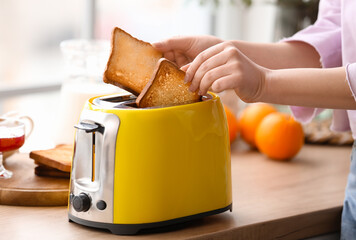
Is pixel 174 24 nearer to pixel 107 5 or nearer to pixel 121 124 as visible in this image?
pixel 107 5

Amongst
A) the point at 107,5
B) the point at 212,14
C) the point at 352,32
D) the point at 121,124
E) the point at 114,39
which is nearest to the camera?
the point at 121,124

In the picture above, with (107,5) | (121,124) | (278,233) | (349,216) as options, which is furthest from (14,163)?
(107,5)

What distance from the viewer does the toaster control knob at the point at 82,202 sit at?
97 centimetres

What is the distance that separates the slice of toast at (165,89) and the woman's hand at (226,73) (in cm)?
2

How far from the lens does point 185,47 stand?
3.86 feet

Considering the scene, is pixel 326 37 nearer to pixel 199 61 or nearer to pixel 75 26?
pixel 199 61

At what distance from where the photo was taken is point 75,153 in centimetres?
99

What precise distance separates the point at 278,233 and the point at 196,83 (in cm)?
34

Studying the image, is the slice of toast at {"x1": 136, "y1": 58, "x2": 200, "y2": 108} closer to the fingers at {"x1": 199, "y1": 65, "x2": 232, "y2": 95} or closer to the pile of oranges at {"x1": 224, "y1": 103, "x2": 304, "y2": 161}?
the fingers at {"x1": 199, "y1": 65, "x2": 232, "y2": 95}

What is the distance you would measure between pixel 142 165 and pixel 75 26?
4.13 ft

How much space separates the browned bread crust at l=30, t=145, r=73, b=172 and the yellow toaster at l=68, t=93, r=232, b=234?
156mm

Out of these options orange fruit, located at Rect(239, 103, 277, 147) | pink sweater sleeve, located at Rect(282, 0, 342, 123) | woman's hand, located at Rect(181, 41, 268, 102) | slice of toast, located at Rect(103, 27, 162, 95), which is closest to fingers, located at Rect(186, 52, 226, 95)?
woman's hand, located at Rect(181, 41, 268, 102)

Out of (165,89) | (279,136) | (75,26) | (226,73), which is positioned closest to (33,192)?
(165,89)

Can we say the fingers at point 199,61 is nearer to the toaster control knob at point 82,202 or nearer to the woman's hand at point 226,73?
the woman's hand at point 226,73
